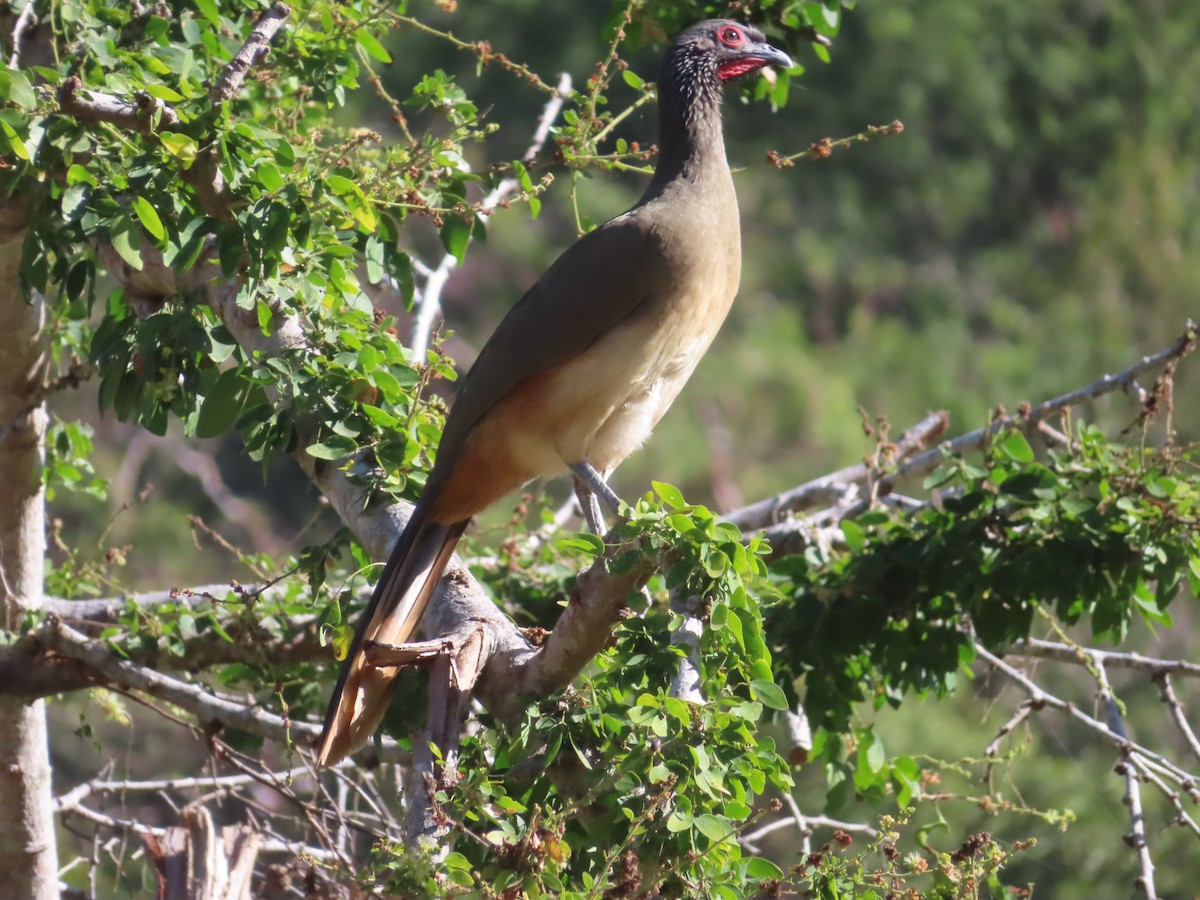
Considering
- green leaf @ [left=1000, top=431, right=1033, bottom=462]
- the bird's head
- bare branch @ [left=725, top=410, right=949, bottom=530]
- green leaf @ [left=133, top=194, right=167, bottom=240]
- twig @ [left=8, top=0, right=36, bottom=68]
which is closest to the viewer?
green leaf @ [left=133, top=194, right=167, bottom=240]

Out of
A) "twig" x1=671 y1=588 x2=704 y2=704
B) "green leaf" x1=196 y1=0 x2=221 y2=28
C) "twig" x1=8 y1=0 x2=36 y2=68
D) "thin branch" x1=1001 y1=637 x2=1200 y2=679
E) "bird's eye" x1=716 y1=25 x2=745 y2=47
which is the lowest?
"thin branch" x1=1001 y1=637 x2=1200 y2=679

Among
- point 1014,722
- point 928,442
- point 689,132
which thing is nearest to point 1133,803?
point 1014,722

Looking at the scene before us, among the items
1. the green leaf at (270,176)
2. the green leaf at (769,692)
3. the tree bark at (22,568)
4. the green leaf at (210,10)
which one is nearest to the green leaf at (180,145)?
the green leaf at (270,176)

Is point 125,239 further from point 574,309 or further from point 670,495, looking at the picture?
point 670,495

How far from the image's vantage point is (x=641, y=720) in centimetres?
265

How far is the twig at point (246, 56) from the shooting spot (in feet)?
10.6

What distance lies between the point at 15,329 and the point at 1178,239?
10361 millimetres

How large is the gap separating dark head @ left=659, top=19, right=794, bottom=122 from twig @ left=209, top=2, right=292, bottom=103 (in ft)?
4.57

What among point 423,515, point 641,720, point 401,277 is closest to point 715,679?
point 641,720

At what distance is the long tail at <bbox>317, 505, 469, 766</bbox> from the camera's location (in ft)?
10.8

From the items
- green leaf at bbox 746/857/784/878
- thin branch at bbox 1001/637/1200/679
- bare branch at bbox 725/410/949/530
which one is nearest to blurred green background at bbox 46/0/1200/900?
bare branch at bbox 725/410/949/530

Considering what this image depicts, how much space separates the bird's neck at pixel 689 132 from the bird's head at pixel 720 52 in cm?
6

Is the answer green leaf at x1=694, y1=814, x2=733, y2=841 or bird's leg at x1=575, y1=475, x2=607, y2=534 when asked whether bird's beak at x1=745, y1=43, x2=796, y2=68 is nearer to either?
bird's leg at x1=575, y1=475, x2=607, y2=534

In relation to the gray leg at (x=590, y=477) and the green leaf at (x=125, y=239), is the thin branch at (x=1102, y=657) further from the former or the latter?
the green leaf at (x=125, y=239)
